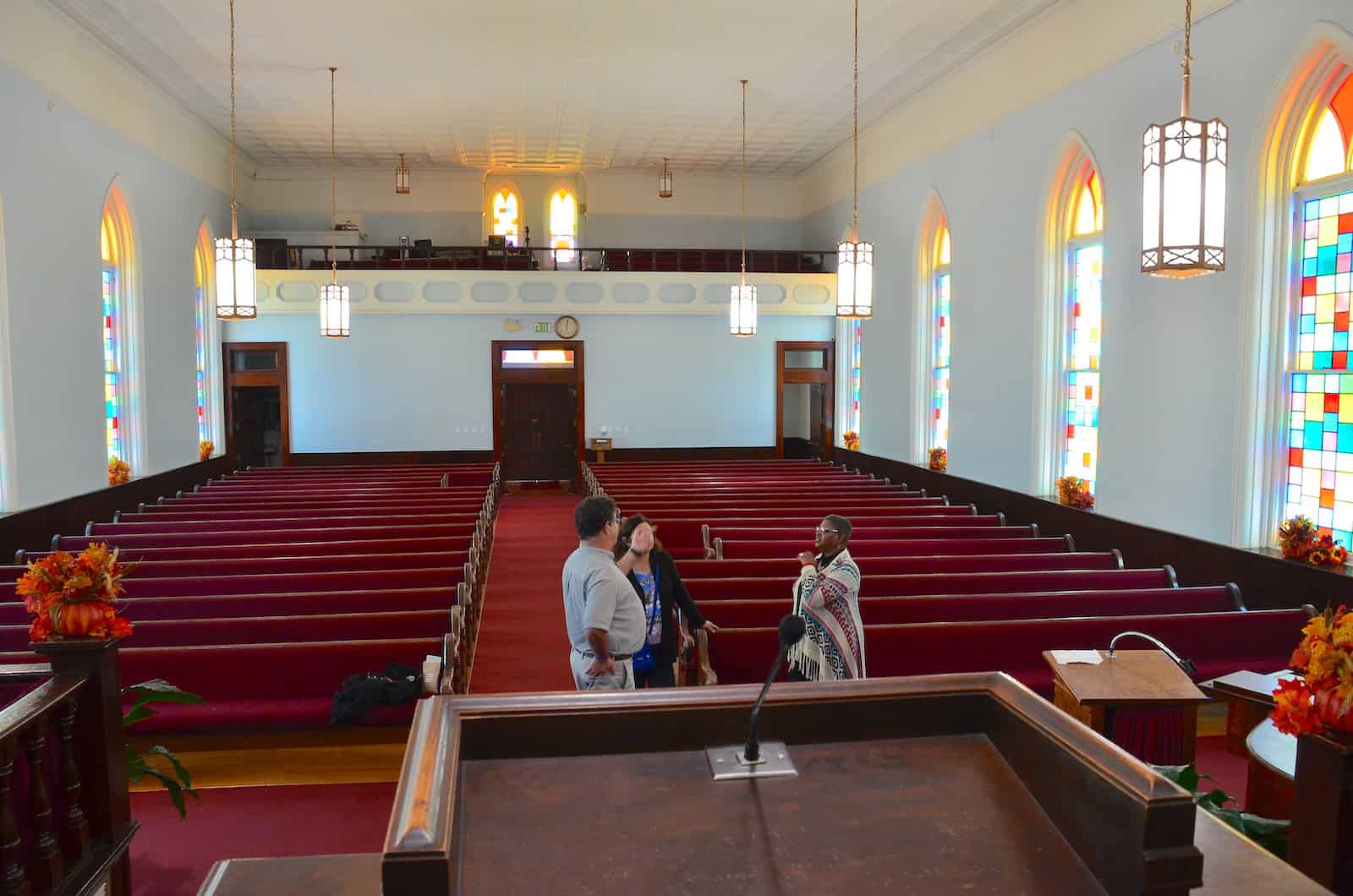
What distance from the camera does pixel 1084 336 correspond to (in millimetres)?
8766

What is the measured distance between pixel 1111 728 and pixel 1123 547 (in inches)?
174

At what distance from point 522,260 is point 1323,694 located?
1422cm

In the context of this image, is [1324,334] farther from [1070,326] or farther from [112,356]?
[112,356]

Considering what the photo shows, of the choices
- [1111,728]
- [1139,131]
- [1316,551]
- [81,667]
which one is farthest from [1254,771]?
[1139,131]

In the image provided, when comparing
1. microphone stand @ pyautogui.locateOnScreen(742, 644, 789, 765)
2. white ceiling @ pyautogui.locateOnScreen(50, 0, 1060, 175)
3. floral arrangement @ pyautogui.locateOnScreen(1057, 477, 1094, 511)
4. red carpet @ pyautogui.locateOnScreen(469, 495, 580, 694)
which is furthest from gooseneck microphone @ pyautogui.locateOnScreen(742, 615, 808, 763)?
white ceiling @ pyautogui.locateOnScreen(50, 0, 1060, 175)

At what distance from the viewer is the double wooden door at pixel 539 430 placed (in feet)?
51.5

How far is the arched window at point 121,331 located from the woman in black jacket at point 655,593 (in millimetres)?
8504

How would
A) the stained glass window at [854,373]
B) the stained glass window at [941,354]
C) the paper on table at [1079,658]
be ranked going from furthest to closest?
the stained glass window at [854,373] → the stained glass window at [941,354] → the paper on table at [1079,658]

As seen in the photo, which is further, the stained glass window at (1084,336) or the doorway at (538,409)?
the doorway at (538,409)

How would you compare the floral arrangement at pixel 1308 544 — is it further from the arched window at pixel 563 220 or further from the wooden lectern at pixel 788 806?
the arched window at pixel 563 220

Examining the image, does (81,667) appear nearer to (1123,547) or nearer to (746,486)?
(1123,547)

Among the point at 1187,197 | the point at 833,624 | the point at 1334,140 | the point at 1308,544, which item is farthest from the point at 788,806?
the point at 1334,140

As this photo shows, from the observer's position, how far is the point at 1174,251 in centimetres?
436

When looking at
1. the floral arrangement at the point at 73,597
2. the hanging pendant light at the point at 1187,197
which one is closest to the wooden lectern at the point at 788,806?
the floral arrangement at the point at 73,597
